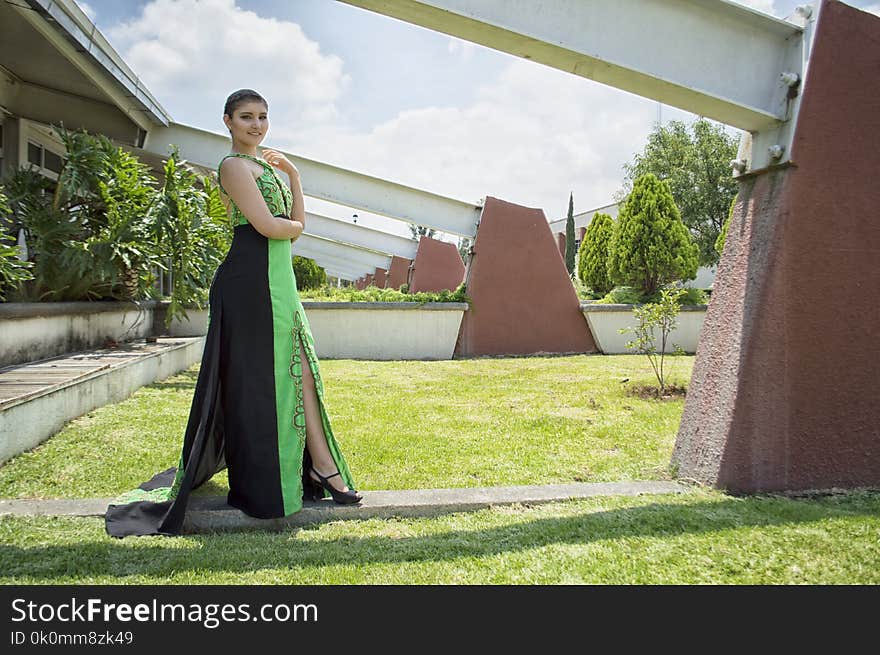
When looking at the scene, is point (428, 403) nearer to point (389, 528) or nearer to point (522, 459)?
point (522, 459)

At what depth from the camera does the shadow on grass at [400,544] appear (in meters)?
2.05

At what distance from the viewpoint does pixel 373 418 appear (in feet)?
16.1

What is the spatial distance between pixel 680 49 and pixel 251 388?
288 cm

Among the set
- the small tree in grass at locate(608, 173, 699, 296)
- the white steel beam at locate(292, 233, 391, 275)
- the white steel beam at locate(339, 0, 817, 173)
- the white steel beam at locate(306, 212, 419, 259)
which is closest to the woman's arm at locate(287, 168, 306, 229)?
the white steel beam at locate(339, 0, 817, 173)

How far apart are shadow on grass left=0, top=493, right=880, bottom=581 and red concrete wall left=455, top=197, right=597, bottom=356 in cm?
871

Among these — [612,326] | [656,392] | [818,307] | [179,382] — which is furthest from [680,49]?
[612,326]

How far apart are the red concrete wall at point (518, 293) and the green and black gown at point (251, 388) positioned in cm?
874

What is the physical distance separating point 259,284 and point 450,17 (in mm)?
1581

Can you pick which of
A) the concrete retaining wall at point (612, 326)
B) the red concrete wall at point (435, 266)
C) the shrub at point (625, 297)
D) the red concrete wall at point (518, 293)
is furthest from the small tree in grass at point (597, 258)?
the red concrete wall at point (435, 266)

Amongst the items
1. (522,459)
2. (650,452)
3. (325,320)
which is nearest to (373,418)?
(522,459)

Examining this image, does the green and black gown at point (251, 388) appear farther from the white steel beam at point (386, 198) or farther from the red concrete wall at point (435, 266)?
the red concrete wall at point (435, 266)

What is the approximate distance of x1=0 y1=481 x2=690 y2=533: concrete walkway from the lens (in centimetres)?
258

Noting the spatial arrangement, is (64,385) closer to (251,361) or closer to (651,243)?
(251,361)

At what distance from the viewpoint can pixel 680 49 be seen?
307cm
